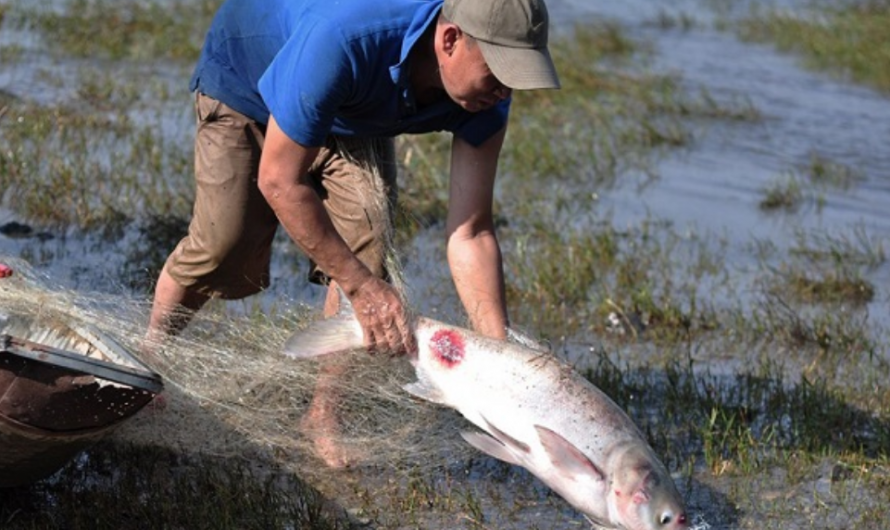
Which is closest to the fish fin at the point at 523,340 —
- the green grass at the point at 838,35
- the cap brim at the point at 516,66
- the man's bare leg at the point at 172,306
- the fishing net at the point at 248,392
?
the fishing net at the point at 248,392

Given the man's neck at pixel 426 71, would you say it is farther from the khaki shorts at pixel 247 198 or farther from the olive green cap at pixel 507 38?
the khaki shorts at pixel 247 198

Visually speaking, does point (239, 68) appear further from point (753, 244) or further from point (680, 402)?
point (753, 244)

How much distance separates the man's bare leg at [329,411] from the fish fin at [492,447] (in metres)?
0.60

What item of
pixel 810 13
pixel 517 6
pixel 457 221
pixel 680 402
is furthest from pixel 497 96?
pixel 810 13

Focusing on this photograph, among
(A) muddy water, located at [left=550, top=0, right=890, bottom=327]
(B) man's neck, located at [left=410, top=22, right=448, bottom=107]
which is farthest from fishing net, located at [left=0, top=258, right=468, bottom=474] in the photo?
(A) muddy water, located at [left=550, top=0, right=890, bottom=327]

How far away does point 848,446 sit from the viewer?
6.11 meters

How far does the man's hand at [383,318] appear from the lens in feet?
15.6

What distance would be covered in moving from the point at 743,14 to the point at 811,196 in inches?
308

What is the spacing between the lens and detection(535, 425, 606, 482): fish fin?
14.4ft

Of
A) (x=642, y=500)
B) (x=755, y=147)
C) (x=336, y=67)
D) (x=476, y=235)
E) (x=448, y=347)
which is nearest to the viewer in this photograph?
(x=642, y=500)

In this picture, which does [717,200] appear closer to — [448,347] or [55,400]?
[448,347]

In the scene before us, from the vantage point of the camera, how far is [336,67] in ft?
14.9

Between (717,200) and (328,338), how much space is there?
18.5 ft

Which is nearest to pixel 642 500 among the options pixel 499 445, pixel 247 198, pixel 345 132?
pixel 499 445
